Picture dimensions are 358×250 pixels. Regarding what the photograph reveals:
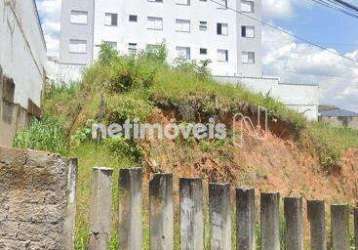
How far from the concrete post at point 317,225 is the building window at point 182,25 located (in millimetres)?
36194

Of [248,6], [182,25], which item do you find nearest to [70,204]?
[182,25]

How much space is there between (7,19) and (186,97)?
3.93m

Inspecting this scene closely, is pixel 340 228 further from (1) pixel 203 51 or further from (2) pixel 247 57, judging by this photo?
(2) pixel 247 57

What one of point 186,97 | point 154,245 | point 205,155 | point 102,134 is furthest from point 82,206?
point 186,97

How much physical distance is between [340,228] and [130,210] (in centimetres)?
144

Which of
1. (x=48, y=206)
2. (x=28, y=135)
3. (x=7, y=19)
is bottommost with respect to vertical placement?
(x=48, y=206)

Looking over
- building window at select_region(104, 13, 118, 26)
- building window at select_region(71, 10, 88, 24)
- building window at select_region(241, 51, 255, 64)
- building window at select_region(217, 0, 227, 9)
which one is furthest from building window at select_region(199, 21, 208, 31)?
building window at select_region(71, 10, 88, 24)

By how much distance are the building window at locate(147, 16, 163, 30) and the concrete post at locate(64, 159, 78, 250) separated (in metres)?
35.8

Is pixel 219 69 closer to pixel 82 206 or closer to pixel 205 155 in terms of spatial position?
pixel 205 155

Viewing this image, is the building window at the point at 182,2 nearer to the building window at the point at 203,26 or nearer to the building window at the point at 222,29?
the building window at the point at 203,26

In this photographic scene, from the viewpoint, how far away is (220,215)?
2879mm

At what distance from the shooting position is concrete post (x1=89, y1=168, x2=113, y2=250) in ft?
8.95

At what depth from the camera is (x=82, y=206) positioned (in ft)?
14.8

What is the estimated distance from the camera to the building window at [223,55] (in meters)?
39.5
